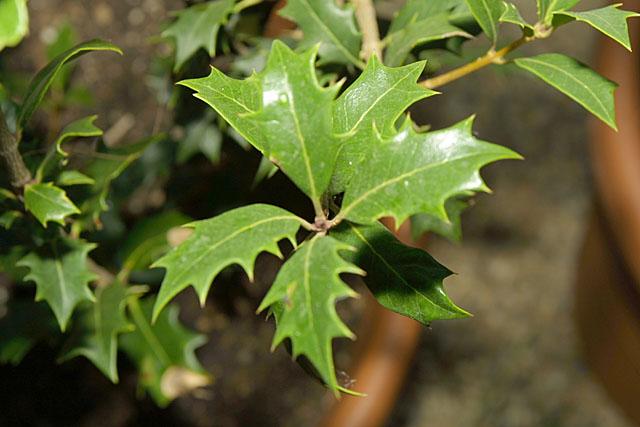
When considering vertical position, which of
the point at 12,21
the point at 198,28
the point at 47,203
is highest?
the point at 12,21

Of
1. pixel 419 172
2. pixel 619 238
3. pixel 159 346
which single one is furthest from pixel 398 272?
pixel 619 238

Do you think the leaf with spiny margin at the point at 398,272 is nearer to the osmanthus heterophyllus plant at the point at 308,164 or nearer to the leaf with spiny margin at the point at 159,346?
the osmanthus heterophyllus plant at the point at 308,164

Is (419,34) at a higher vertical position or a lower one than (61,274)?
higher

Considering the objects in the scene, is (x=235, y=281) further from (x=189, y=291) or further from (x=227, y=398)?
(x=227, y=398)

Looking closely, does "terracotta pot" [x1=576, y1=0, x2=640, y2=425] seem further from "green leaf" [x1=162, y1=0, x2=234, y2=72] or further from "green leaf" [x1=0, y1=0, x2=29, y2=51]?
"green leaf" [x1=0, y1=0, x2=29, y2=51]

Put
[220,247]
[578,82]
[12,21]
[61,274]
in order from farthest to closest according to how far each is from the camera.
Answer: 1. [61,274]
2. [578,82]
3. [220,247]
4. [12,21]

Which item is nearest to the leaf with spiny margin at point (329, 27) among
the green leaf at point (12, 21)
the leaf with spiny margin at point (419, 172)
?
the leaf with spiny margin at point (419, 172)

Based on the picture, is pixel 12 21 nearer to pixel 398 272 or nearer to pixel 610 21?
pixel 398 272
